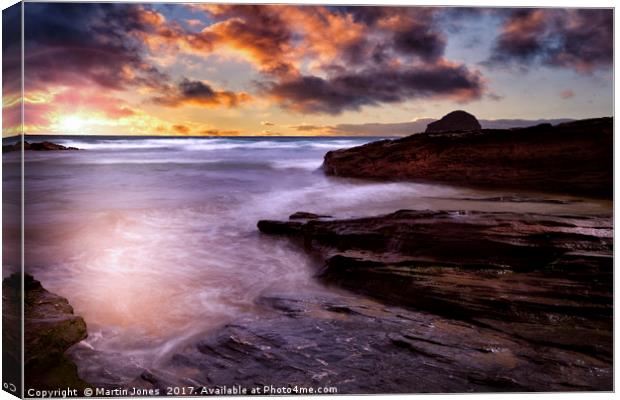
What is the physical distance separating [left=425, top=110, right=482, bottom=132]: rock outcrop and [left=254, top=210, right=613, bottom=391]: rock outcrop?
2.16 ft

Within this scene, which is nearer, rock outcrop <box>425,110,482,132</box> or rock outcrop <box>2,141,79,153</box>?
rock outcrop <box>2,141,79,153</box>

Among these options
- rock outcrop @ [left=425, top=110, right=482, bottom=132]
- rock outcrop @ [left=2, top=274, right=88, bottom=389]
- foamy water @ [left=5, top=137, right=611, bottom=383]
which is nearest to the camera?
rock outcrop @ [left=2, top=274, right=88, bottom=389]

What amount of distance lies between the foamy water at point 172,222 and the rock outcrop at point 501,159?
0.36ft

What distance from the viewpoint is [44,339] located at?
132 inches

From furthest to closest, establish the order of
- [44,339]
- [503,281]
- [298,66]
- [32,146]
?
[298,66]
[503,281]
[32,146]
[44,339]

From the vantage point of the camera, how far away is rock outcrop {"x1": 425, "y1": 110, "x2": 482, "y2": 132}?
12.9 feet

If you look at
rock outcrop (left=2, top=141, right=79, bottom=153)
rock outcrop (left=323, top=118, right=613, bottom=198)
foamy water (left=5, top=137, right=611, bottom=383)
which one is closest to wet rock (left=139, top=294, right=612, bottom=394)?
foamy water (left=5, top=137, right=611, bottom=383)

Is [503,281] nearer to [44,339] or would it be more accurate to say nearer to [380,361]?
[380,361]

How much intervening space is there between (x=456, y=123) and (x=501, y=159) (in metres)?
0.48

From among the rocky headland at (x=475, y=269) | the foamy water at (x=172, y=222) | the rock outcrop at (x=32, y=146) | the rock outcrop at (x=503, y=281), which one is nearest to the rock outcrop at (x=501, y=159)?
the rocky headland at (x=475, y=269)

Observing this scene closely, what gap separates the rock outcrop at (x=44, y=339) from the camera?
3.37 meters

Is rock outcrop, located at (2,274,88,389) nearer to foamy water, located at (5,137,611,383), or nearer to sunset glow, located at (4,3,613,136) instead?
foamy water, located at (5,137,611,383)

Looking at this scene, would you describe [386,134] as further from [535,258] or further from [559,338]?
[559,338]

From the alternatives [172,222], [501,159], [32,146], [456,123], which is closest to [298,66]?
[456,123]
